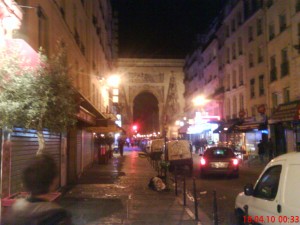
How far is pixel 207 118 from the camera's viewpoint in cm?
4938

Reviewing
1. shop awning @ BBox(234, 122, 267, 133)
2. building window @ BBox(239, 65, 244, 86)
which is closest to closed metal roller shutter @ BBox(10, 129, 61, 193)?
shop awning @ BBox(234, 122, 267, 133)

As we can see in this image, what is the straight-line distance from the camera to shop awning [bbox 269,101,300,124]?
27.5 metres

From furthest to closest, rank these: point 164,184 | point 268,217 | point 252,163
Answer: point 252,163, point 164,184, point 268,217

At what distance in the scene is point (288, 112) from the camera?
95.1ft

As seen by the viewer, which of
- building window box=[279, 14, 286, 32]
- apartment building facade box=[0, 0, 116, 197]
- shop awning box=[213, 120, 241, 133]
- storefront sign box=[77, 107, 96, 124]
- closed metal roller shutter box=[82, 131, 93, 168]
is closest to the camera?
apartment building facade box=[0, 0, 116, 197]

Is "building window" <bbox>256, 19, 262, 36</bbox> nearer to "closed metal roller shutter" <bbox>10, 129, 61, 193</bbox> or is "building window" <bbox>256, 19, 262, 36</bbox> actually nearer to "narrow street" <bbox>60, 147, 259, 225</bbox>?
"narrow street" <bbox>60, 147, 259, 225</bbox>

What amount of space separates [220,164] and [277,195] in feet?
52.0

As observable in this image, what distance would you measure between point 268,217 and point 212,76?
5159 cm

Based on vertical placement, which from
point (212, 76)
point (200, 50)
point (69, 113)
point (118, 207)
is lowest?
point (118, 207)

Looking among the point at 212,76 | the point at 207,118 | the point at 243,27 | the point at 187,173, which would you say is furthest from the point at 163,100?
the point at 187,173

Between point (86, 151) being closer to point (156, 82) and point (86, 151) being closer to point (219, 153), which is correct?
point (219, 153)

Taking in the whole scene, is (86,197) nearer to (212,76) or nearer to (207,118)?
(207,118)

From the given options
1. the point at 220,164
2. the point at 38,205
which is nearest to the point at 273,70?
the point at 220,164

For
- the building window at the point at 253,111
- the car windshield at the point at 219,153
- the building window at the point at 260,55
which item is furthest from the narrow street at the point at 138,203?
the building window at the point at 253,111
